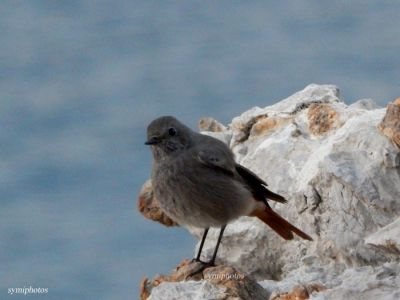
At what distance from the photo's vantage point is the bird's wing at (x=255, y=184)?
1026 centimetres

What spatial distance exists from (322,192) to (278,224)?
18.9 inches

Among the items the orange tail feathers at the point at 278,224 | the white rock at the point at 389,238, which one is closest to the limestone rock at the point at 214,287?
the white rock at the point at 389,238

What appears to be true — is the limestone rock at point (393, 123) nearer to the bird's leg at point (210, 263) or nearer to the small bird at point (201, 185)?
the small bird at point (201, 185)

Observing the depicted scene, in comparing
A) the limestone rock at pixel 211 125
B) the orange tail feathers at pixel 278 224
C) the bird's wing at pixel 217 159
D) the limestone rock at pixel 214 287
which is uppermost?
the limestone rock at pixel 211 125

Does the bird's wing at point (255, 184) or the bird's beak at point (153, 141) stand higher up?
the bird's beak at point (153, 141)

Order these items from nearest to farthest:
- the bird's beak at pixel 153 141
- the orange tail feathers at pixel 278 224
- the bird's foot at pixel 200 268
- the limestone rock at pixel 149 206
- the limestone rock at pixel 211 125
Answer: the bird's foot at pixel 200 268 < the orange tail feathers at pixel 278 224 < the bird's beak at pixel 153 141 < the limestone rock at pixel 149 206 < the limestone rock at pixel 211 125

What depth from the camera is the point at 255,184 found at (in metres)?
10.4

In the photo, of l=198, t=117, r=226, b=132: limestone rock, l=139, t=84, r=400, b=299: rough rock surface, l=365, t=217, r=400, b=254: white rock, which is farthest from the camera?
l=198, t=117, r=226, b=132: limestone rock

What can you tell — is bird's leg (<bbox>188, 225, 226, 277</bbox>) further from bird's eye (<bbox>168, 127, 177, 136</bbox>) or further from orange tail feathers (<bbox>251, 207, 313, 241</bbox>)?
bird's eye (<bbox>168, 127, 177, 136</bbox>)

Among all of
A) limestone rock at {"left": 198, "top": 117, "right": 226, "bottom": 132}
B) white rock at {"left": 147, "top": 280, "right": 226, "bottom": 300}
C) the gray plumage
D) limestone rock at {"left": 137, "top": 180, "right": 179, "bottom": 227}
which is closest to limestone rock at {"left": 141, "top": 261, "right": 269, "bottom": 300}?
white rock at {"left": 147, "top": 280, "right": 226, "bottom": 300}

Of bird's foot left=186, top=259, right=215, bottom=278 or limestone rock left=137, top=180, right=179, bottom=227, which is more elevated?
limestone rock left=137, top=180, right=179, bottom=227

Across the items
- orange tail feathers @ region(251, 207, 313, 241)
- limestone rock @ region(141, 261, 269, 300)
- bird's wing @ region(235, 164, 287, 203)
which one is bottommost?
limestone rock @ region(141, 261, 269, 300)

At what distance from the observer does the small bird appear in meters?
10.1

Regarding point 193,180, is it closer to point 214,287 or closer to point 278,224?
point 278,224
